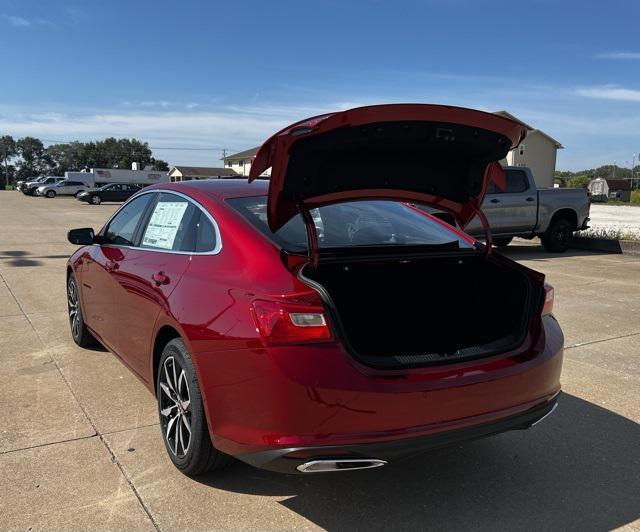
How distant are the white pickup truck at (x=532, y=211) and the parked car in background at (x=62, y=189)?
1753 inches

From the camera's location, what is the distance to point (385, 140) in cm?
272

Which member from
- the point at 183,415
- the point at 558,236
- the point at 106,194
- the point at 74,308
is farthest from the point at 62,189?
the point at 183,415

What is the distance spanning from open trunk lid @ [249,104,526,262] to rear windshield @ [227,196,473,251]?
0.25 metres

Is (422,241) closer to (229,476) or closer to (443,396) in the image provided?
(443,396)

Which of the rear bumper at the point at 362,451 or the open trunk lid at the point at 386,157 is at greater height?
the open trunk lid at the point at 386,157

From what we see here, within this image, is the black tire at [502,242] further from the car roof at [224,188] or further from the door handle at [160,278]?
the door handle at [160,278]

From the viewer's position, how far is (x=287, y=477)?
3090mm

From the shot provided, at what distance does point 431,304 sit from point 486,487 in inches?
42.3

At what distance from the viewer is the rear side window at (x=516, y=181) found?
12586 mm

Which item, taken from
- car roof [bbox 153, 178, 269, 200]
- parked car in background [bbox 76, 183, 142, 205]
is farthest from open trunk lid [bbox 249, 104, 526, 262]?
parked car in background [bbox 76, 183, 142, 205]

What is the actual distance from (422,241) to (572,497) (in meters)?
1.60

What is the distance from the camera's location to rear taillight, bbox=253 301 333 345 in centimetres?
239

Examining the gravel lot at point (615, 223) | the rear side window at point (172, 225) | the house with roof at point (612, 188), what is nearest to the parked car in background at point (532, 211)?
the gravel lot at point (615, 223)

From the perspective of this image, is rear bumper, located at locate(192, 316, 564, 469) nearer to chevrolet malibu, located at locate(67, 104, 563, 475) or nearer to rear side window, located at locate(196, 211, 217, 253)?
chevrolet malibu, located at locate(67, 104, 563, 475)
